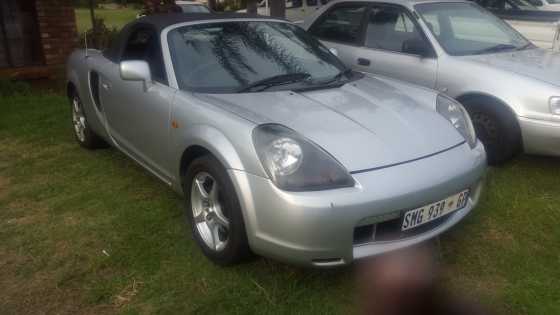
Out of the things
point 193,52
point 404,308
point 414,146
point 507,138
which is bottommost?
point 404,308

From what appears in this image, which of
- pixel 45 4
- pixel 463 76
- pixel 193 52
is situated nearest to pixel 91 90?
pixel 193 52

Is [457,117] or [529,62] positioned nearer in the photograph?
[457,117]

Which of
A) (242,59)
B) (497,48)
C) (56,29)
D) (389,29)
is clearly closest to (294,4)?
(56,29)

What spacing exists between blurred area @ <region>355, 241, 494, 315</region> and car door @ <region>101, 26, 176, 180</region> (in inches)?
58.9

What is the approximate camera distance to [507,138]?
406cm

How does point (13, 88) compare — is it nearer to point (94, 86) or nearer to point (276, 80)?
point (94, 86)

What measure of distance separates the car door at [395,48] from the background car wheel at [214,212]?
2.65m

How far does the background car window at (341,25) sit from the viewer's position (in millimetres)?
5371

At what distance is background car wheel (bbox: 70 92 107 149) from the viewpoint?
4802 millimetres

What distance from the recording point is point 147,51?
3.70 metres

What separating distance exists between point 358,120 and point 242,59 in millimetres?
1016

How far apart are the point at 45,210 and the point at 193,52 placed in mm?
1636

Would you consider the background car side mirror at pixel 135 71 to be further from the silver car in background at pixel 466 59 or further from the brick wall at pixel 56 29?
the brick wall at pixel 56 29

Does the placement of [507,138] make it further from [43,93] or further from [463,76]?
[43,93]
